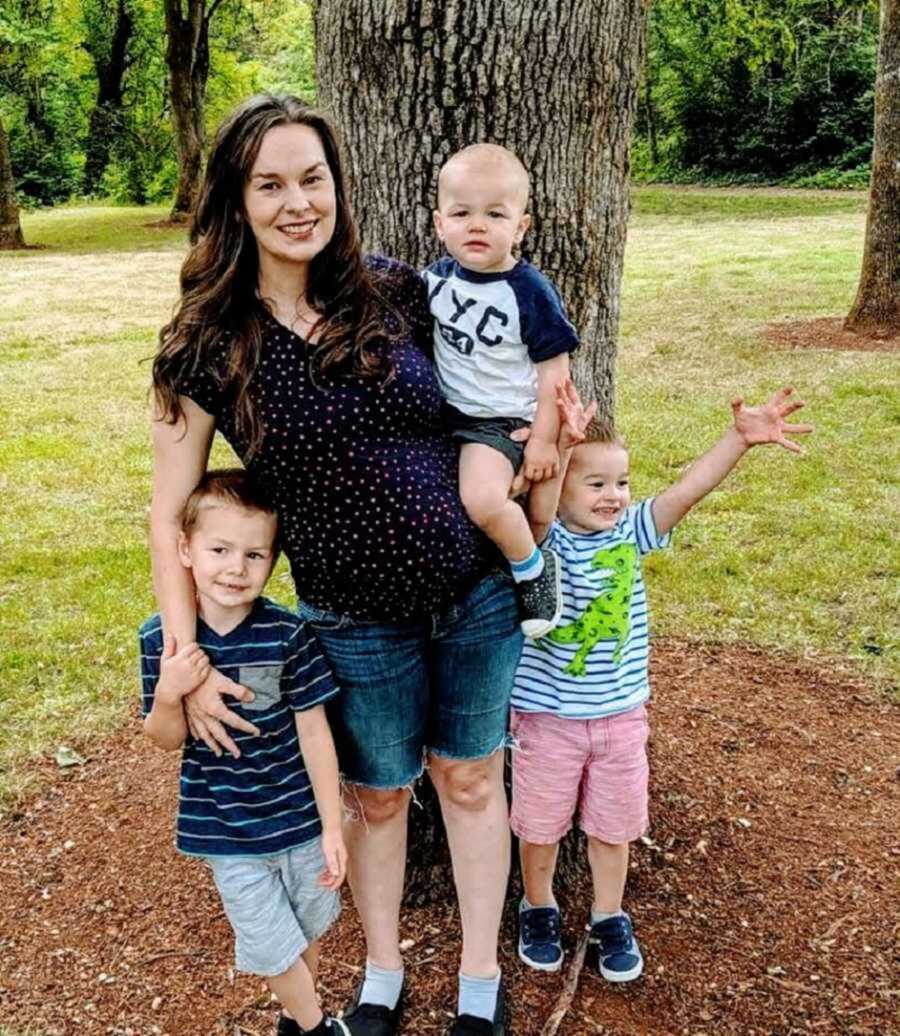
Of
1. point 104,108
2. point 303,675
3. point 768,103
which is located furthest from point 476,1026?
point 104,108

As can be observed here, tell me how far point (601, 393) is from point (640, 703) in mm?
884

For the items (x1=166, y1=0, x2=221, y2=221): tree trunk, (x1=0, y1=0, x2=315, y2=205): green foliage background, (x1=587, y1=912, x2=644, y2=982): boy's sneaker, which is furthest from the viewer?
(x1=0, y1=0, x2=315, y2=205): green foliage background

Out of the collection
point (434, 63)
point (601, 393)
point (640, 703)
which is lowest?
point (640, 703)

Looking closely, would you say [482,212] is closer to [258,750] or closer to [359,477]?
[359,477]

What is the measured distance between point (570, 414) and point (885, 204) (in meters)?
9.42

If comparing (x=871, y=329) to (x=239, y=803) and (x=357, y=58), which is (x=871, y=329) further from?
(x=239, y=803)

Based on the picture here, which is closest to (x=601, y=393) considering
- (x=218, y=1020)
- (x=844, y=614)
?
(x=218, y=1020)

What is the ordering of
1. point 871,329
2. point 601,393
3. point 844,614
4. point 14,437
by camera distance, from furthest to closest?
point 871,329
point 14,437
point 844,614
point 601,393

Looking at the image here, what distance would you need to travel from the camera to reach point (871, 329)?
10.9m

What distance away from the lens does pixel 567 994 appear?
2836mm

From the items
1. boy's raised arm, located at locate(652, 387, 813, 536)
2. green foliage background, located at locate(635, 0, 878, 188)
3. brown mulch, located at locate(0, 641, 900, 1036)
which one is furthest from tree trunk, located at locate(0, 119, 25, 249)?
boy's raised arm, located at locate(652, 387, 813, 536)

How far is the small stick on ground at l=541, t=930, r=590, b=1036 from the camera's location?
2750 millimetres

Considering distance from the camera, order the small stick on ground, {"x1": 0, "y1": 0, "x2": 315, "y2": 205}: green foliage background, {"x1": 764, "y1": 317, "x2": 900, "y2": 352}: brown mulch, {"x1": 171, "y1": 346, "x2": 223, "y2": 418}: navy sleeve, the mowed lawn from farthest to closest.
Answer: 1. {"x1": 0, "y1": 0, "x2": 315, "y2": 205}: green foliage background
2. {"x1": 764, "y1": 317, "x2": 900, "y2": 352}: brown mulch
3. the mowed lawn
4. the small stick on ground
5. {"x1": 171, "y1": 346, "x2": 223, "y2": 418}: navy sleeve

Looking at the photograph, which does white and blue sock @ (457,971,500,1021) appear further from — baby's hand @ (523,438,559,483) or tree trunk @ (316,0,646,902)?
tree trunk @ (316,0,646,902)
